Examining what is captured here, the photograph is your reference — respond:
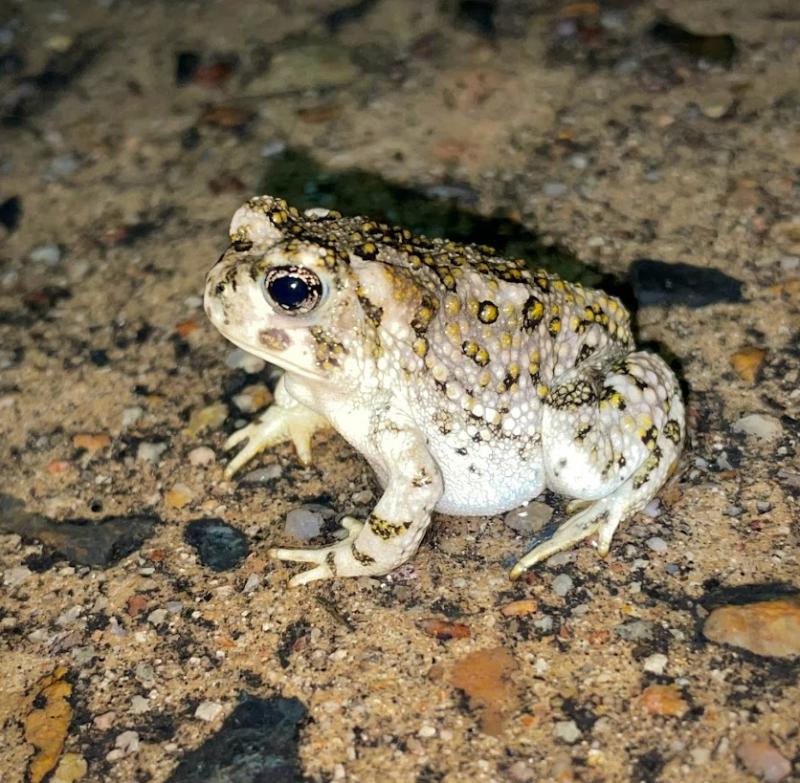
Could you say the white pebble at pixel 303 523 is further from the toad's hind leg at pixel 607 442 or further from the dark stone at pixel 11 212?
the dark stone at pixel 11 212

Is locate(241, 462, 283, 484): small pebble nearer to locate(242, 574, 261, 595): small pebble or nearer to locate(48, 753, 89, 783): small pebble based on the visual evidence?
locate(242, 574, 261, 595): small pebble

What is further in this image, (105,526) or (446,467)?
(105,526)

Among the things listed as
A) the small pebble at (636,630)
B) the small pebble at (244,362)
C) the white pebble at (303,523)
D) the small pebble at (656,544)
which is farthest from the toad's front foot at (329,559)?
the small pebble at (244,362)

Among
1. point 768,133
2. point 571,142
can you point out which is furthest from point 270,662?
point 768,133

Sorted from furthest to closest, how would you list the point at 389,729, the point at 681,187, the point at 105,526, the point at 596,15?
the point at 596,15, the point at 681,187, the point at 105,526, the point at 389,729

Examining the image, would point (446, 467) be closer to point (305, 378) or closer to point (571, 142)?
point (305, 378)

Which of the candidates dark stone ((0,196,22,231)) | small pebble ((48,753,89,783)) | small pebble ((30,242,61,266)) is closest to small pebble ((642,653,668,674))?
small pebble ((48,753,89,783))
